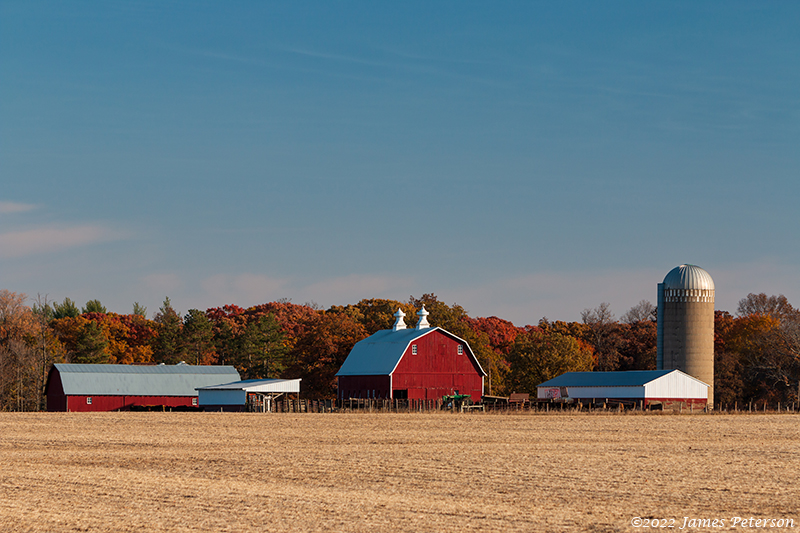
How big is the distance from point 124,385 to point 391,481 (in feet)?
220

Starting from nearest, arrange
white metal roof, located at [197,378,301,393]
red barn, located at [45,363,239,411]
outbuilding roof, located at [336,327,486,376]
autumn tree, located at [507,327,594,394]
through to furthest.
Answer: white metal roof, located at [197,378,301,393]
outbuilding roof, located at [336,327,486,376]
red barn, located at [45,363,239,411]
autumn tree, located at [507,327,594,394]

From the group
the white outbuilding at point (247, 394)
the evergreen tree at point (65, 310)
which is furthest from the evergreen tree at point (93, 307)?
the white outbuilding at point (247, 394)

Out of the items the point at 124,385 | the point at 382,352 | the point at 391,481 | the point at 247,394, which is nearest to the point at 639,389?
the point at 382,352

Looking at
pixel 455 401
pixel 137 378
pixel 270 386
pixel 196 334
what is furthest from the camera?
pixel 196 334

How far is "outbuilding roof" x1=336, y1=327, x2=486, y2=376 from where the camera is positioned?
77.6 meters

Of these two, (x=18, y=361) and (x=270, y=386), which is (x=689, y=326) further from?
(x=18, y=361)

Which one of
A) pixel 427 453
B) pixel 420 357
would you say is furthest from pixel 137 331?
pixel 427 453

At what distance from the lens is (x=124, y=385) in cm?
8544

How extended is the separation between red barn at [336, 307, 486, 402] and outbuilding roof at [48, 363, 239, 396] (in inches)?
553

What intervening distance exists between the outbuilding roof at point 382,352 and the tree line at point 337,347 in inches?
338

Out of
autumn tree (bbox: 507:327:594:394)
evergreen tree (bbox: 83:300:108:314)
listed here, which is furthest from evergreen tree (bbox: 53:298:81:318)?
autumn tree (bbox: 507:327:594:394)

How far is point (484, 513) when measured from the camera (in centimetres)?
1794

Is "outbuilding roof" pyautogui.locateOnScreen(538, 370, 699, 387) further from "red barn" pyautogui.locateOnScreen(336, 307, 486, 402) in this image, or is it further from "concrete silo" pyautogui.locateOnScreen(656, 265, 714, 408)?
"red barn" pyautogui.locateOnScreen(336, 307, 486, 402)

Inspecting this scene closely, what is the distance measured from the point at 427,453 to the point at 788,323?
73.1 metres
